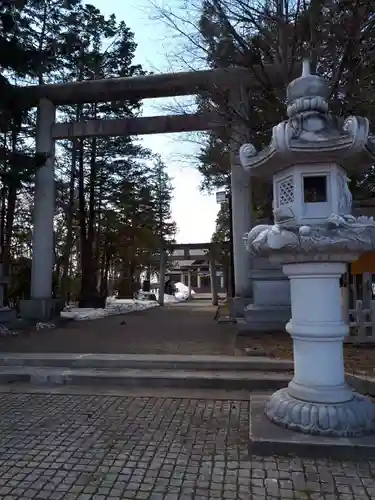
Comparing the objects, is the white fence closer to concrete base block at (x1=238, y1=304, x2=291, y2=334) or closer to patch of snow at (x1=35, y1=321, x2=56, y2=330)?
concrete base block at (x1=238, y1=304, x2=291, y2=334)

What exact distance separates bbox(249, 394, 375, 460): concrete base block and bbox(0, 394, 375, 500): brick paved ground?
0.23ft

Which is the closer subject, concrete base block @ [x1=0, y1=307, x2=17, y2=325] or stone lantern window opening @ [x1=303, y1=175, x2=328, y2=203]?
stone lantern window opening @ [x1=303, y1=175, x2=328, y2=203]

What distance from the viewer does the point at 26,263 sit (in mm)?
14727

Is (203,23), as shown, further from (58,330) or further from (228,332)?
(58,330)

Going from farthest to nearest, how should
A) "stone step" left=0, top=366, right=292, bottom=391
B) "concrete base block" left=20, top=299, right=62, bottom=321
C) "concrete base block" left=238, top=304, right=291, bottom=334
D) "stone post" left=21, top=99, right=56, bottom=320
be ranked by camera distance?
1. "stone post" left=21, top=99, right=56, bottom=320
2. "concrete base block" left=20, top=299, right=62, bottom=321
3. "concrete base block" left=238, top=304, right=291, bottom=334
4. "stone step" left=0, top=366, right=292, bottom=391

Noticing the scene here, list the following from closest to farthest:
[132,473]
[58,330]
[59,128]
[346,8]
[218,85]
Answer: [132,473] < [346,8] < [218,85] < [58,330] < [59,128]

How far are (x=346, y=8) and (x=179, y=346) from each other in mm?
6178

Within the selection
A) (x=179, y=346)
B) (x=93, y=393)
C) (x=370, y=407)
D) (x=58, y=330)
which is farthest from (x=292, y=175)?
(x=58, y=330)

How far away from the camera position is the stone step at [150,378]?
16.9 ft

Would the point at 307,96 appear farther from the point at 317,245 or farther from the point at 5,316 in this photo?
the point at 5,316

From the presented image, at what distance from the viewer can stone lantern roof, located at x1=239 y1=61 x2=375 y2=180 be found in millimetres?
3510

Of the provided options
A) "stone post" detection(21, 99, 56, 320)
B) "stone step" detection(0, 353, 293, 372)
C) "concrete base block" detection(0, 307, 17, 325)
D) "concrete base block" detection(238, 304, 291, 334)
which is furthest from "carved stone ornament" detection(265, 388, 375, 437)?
"stone post" detection(21, 99, 56, 320)

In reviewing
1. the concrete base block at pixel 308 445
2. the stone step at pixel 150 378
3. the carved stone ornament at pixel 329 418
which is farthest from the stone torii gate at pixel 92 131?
the concrete base block at pixel 308 445

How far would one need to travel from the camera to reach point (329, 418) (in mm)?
3381
